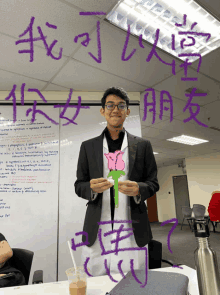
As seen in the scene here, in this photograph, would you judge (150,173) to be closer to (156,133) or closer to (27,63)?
(27,63)

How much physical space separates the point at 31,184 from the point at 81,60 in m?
1.45

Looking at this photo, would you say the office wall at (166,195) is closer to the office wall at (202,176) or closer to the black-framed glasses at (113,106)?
the office wall at (202,176)

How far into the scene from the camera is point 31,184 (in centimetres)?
229

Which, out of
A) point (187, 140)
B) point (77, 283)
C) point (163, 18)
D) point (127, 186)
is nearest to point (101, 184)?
point (127, 186)

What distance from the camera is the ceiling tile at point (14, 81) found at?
2.21m

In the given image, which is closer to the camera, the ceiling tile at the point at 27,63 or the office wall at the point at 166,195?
the ceiling tile at the point at 27,63

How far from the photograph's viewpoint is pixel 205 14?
5.29 ft

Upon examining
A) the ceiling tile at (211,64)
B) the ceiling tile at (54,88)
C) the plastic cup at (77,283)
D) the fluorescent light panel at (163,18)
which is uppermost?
the fluorescent light panel at (163,18)

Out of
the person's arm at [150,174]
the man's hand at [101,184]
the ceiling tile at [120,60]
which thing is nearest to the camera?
the man's hand at [101,184]

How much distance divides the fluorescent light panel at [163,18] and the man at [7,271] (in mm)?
1858

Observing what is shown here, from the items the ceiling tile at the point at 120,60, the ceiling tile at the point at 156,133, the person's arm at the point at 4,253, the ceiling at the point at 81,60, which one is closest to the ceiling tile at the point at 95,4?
the ceiling at the point at 81,60

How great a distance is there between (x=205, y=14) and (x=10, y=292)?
84.0 inches

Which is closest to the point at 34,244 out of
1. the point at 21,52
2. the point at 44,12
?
the point at 21,52

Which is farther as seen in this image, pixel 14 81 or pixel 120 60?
pixel 14 81
